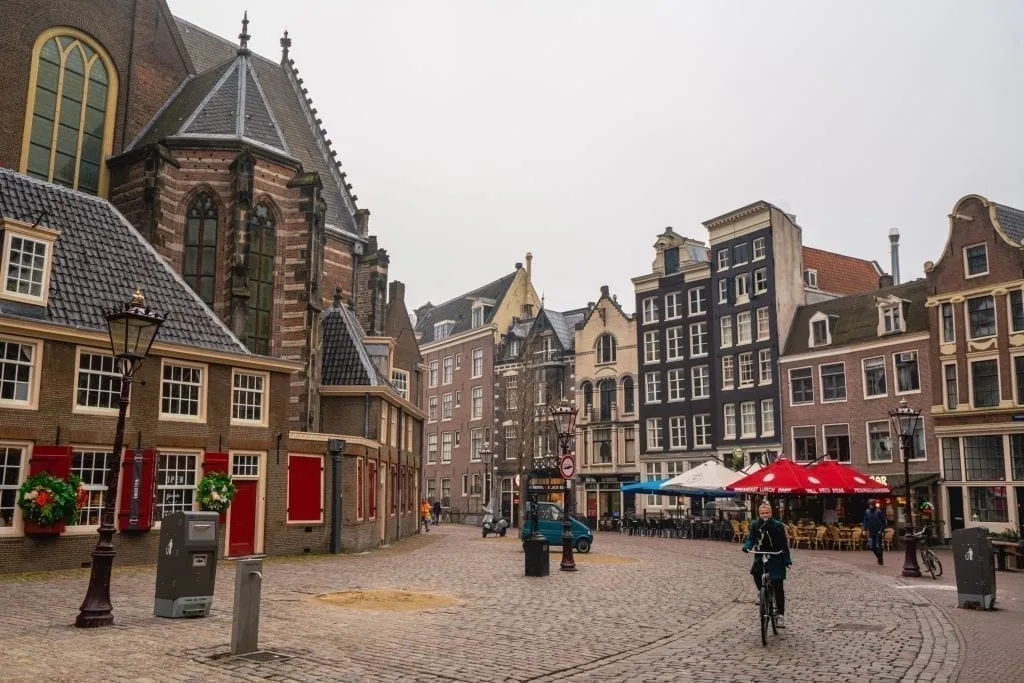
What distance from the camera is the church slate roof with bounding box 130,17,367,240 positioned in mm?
32844

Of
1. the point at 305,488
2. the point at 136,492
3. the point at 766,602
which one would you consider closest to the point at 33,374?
the point at 136,492

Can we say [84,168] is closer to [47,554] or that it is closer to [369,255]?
[369,255]

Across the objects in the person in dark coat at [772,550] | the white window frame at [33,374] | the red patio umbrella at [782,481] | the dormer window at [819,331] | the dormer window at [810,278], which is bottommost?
the person in dark coat at [772,550]

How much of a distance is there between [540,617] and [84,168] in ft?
87.3

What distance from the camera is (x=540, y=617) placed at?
1321 cm

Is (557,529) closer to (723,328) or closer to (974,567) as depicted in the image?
(974,567)

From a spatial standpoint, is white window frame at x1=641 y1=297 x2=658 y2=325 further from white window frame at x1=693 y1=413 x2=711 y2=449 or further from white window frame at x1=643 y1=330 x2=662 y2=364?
white window frame at x1=693 y1=413 x2=711 y2=449

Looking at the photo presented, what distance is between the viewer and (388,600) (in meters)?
14.9

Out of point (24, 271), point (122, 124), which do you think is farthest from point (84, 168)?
point (24, 271)

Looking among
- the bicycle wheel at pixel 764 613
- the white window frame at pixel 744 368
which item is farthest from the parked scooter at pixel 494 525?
the bicycle wheel at pixel 764 613

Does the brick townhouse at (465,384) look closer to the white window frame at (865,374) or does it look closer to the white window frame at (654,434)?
the white window frame at (654,434)

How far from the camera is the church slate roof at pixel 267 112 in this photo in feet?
108

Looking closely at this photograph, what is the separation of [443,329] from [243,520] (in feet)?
164

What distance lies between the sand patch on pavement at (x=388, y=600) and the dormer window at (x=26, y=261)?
10.4m
